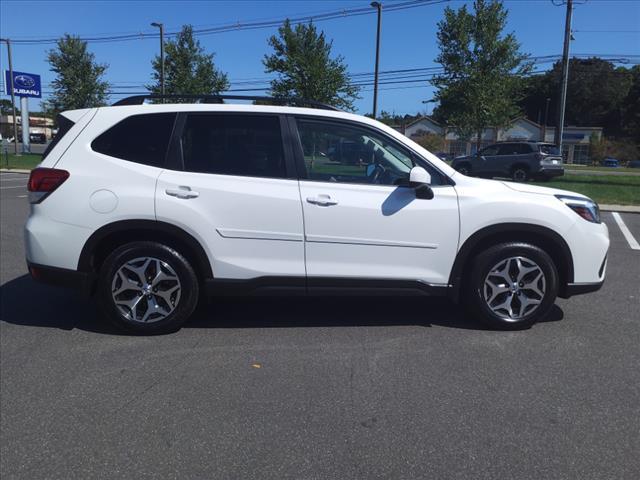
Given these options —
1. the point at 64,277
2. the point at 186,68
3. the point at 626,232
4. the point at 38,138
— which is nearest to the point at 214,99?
the point at 64,277

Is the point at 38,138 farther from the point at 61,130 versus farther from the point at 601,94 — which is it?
the point at 61,130

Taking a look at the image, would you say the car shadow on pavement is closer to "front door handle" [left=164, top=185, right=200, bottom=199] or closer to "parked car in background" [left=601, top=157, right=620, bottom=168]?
"front door handle" [left=164, top=185, right=200, bottom=199]

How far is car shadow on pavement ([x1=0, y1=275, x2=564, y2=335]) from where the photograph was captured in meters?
4.65

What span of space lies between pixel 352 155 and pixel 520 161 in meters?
18.6

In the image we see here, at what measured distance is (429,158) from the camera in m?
4.38

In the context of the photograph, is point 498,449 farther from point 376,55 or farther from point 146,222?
point 376,55

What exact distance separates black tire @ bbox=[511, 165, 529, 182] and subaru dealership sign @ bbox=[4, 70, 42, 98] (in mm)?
35143

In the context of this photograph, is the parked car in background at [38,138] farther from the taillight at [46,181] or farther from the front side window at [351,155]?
the front side window at [351,155]

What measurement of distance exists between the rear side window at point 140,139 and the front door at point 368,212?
1.07 metres

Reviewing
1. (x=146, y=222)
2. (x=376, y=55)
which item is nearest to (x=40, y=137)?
(x=376, y=55)

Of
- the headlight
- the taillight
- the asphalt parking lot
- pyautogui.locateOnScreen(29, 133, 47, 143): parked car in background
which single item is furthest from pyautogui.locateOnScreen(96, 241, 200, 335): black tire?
pyautogui.locateOnScreen(29, 133, 47, 143): parked car in background

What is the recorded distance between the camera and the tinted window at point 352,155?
14.1ft

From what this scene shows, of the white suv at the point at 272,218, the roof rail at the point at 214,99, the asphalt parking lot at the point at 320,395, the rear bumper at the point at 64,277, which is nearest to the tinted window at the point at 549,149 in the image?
the asphalt parking lot at the point at 320,395

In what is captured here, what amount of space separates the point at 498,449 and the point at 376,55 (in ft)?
80.3
